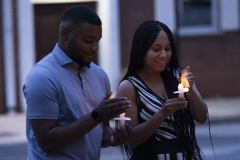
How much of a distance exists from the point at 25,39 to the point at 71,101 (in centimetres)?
1141

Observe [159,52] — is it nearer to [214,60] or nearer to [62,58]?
[62,58]

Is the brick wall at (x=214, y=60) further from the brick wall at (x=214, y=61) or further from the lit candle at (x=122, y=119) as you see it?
the lit candle at (x=122, y=119)

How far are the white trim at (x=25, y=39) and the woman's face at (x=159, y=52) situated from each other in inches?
427

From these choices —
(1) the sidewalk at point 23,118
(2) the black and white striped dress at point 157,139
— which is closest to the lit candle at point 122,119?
(2) the black and white striped dress at point 157,139

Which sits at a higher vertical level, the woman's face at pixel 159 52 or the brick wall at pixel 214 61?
the woman's face at pixel 159 52

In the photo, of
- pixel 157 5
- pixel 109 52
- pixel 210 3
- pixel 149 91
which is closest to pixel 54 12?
pixel 109 52

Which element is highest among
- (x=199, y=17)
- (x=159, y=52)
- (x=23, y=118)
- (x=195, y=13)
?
(x=195, y=13)

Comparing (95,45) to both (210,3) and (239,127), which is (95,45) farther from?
(210,3)

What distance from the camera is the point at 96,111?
113 inches

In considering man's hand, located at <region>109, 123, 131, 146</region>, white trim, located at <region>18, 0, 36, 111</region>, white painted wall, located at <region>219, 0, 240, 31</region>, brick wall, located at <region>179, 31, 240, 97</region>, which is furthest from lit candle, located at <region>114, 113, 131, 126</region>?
white painted wall, located at <region>219, 0, 240, 31</region>

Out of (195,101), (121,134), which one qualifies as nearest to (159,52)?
(195,101)

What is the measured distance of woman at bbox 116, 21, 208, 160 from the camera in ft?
11.0

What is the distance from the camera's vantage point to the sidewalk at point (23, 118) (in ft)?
38.2

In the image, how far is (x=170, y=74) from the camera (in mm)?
3604
